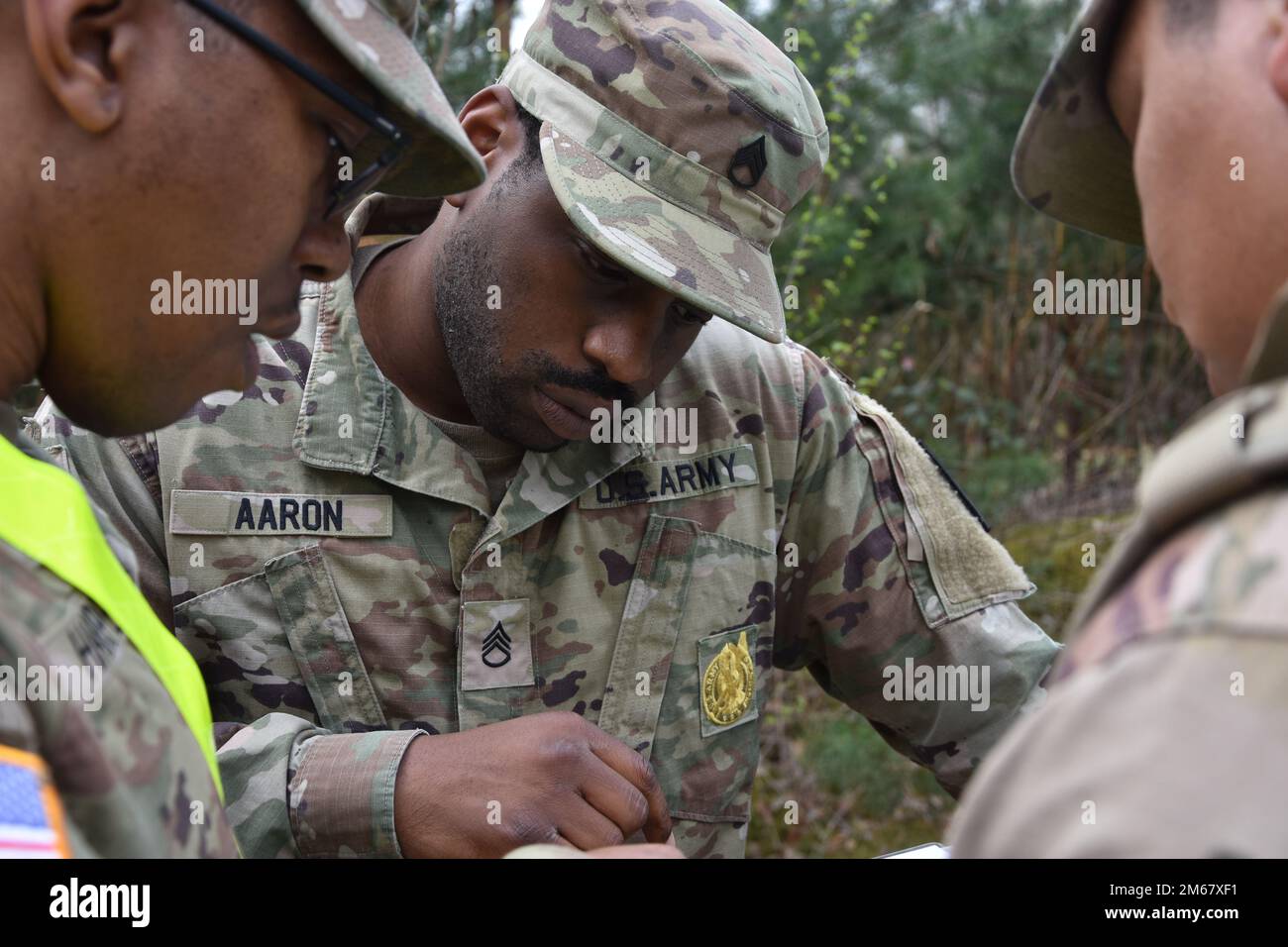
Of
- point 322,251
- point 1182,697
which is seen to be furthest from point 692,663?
point 1182,697

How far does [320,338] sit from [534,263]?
1.69ft

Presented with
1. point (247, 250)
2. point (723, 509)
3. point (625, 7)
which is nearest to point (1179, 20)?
point (247, 250)

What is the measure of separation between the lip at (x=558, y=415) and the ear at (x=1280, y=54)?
4.33ft

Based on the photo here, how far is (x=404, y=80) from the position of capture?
4.56ft

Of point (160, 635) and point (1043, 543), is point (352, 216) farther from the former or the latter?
point (1043, 543)

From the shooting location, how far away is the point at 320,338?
234 centimetres

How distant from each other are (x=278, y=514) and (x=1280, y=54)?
1.70 m

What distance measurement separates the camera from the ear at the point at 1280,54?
1009 millimetres

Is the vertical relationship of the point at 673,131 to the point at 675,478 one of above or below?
above
